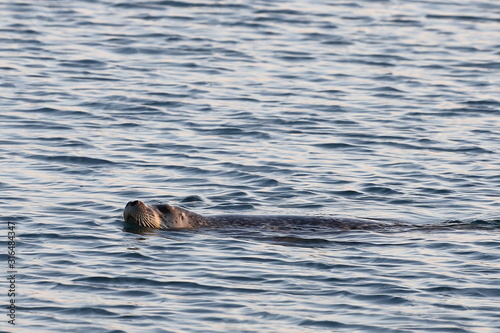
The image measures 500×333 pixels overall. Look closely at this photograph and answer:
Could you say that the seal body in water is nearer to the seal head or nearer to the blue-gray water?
the seal head

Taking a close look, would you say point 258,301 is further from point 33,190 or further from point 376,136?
point 376,136

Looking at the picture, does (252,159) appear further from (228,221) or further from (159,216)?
(159,216)

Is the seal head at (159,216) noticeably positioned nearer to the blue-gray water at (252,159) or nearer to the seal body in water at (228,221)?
the seal body in water at (228,221)

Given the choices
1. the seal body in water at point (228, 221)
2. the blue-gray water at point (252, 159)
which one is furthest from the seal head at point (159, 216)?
the blue-gray water at point (252, 159)

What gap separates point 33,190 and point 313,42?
44.0 feet

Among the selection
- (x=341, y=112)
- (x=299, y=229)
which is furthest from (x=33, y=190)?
(x=341, y=112)

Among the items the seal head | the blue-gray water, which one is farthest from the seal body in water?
the blue-gray water

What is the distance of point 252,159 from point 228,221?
12.1 ft

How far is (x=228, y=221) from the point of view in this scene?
1571 cm

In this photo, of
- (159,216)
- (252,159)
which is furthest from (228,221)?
(252,159)

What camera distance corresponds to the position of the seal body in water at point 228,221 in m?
15.6

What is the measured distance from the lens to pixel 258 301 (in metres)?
12.6

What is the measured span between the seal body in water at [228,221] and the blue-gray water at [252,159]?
0.23 metres

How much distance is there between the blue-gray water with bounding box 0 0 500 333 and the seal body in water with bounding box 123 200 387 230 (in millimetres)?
232
